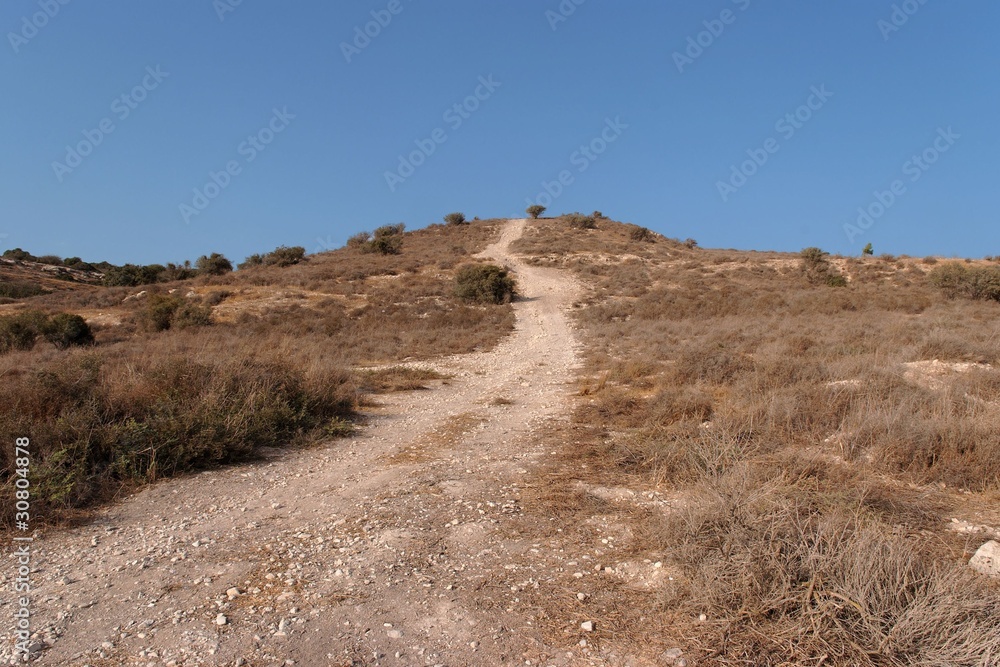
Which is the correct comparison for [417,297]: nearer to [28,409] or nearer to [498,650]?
[28,409]

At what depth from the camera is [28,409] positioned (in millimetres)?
5449

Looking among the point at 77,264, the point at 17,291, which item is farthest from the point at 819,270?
the point at 77,264

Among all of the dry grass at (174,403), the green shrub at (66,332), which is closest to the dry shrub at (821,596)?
the dry grass at (174,403)

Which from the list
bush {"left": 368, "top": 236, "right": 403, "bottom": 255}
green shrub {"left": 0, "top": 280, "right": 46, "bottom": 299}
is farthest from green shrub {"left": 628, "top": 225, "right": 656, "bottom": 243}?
green shrub {"left": 0, "top": 280, "right": 46, "bottom": 299}

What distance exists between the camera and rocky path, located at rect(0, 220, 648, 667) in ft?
9.49

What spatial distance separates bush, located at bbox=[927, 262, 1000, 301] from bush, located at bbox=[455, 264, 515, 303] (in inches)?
737

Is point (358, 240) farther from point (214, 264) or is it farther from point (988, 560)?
point (988, 560)

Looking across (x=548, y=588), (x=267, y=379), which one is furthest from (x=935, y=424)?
(x=267, y=379)

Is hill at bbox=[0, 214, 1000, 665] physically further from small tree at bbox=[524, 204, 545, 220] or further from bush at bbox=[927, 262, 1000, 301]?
small tree at bbox=[524, 204, 545, 220]

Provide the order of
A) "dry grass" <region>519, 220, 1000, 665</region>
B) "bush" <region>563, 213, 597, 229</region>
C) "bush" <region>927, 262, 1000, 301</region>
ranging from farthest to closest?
"bush" <region>563, 213, 597, 229</region> → "bush" <region>927, 262, 1000, 301</region> → "dry grass" <region>519, 220, 1000, 665</region>

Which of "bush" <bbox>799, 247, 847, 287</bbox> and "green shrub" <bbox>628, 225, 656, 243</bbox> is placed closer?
"bush" <bbox>799, 247, 847, 287</bbox>

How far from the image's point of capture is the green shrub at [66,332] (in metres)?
17.0

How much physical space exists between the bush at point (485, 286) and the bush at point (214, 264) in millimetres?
20128

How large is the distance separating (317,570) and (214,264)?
131ft
